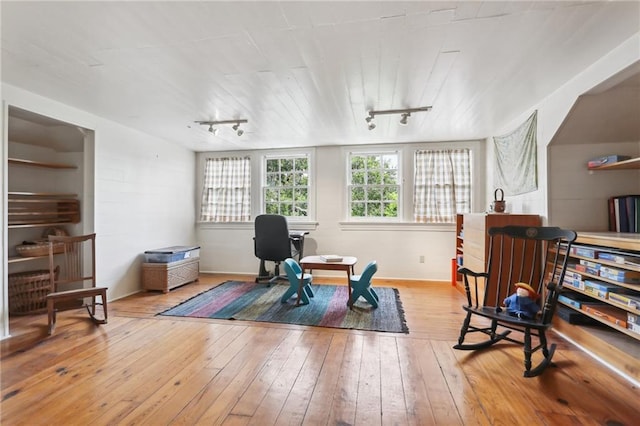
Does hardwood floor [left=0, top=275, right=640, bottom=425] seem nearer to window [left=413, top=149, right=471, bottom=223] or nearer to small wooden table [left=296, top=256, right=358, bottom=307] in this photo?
small wooden table [left=296, top=256, right=358, bottom=307]

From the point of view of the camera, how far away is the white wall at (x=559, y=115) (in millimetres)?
1930

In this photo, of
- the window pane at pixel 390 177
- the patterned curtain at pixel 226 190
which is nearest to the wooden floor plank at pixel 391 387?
the window pane at pixel 390 177

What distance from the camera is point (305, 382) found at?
1858 mm

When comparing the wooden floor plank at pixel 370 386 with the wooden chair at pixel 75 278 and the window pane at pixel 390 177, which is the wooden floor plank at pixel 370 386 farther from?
the window pane at pixel 390 177

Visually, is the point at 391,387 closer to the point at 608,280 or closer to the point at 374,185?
the point at 608,280

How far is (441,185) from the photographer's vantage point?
4.56 metres

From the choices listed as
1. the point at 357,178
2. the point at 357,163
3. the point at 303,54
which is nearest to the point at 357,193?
the point at 357,178

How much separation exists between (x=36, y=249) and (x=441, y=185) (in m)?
5.30

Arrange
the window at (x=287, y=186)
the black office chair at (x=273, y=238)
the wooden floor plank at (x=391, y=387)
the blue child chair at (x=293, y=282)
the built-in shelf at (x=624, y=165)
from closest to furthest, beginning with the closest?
the wooden floor plank at (x=391, y=387) → the built-in shelf at (x=624, y=165) → the blue child chair at (x=293, y=282) → the black office chair at (x=273, y=238) → the window at (x=287, y=186)

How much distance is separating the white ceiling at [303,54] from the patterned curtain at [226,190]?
1893 millimetres

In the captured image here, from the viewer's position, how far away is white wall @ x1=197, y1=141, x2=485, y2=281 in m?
4.57

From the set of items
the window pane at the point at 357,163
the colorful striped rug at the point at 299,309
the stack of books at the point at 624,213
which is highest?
the window pane at the point at 357,163

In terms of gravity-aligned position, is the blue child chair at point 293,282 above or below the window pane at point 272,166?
below

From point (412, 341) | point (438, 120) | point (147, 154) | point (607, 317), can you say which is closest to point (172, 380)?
point (412, 341)
